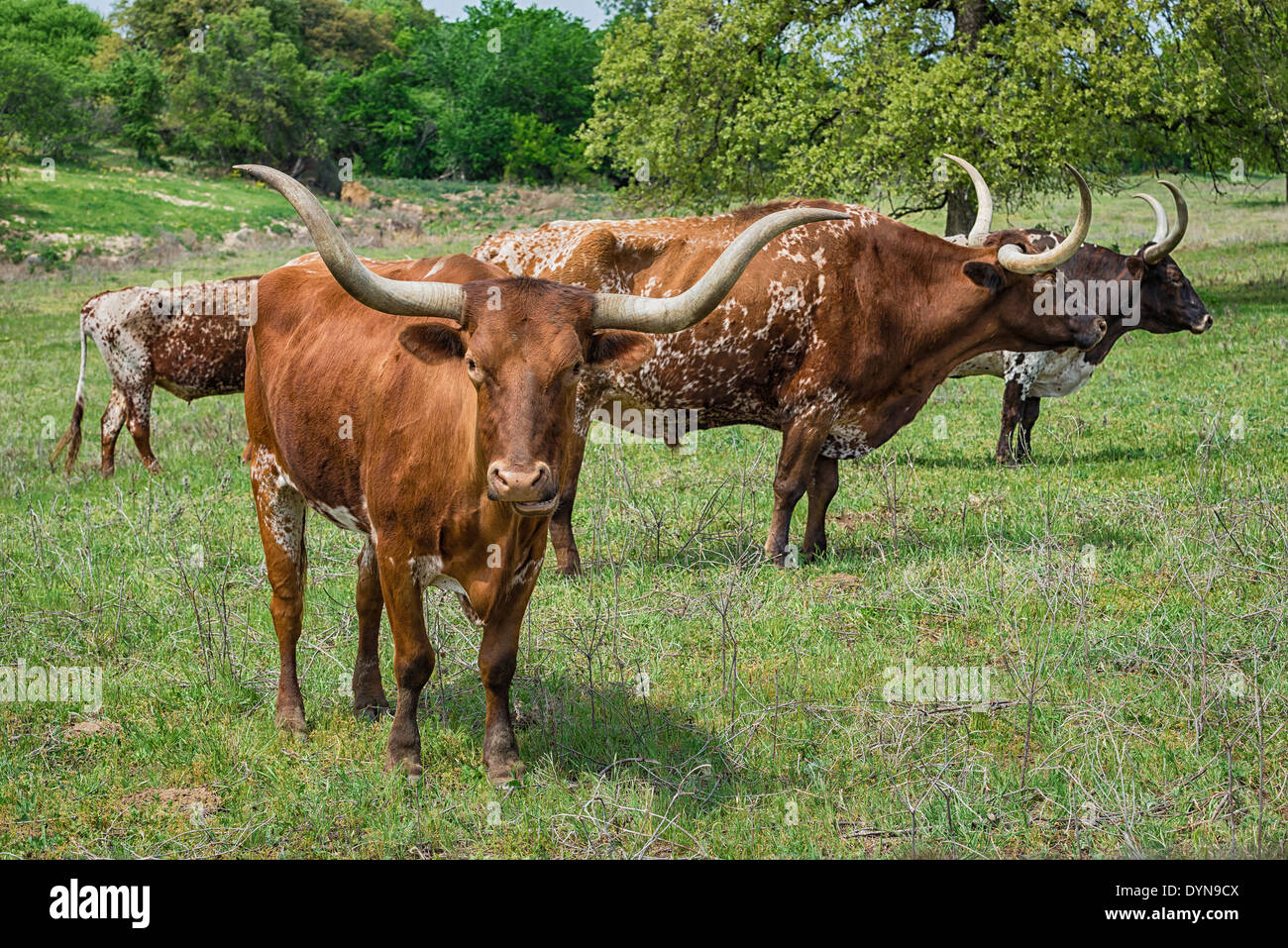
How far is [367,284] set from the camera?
4.11 m

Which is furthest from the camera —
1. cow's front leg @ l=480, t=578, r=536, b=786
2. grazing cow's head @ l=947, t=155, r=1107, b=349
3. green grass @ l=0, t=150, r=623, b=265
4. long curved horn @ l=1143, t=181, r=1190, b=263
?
green grass @ l=0, t=150, r=623, b=265

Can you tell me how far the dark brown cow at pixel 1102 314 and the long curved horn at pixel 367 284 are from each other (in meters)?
7.01

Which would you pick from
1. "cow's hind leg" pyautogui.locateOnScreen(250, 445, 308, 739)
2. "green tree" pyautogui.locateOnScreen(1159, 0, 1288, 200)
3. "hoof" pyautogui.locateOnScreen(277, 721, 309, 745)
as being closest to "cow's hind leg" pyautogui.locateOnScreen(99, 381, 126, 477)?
"cow's hind leg" pyautogui.locateOnScreen(250, 445, 308, 739)

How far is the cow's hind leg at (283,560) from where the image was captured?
5.33m

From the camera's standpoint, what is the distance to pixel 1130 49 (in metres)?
17.2

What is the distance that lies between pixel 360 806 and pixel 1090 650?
3462 millimetres

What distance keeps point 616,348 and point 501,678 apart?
4.68 ft

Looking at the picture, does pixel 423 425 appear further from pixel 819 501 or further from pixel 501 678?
pixel 819 501

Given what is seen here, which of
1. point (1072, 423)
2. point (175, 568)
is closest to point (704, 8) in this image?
point (1072, 423)

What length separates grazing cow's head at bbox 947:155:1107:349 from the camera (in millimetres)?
7445

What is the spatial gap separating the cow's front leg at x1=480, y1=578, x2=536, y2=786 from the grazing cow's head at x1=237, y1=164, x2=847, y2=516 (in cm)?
69

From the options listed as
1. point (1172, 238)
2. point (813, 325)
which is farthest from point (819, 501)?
point (1172, 238)

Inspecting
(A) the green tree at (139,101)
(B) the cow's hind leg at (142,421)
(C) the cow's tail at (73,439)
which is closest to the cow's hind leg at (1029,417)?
(B) the cow's hind leg at (142,421)

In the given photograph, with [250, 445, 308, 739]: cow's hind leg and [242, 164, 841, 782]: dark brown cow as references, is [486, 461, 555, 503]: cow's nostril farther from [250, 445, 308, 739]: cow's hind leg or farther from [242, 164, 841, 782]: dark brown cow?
[250, 445, 308, 739]: cow's hind leg
